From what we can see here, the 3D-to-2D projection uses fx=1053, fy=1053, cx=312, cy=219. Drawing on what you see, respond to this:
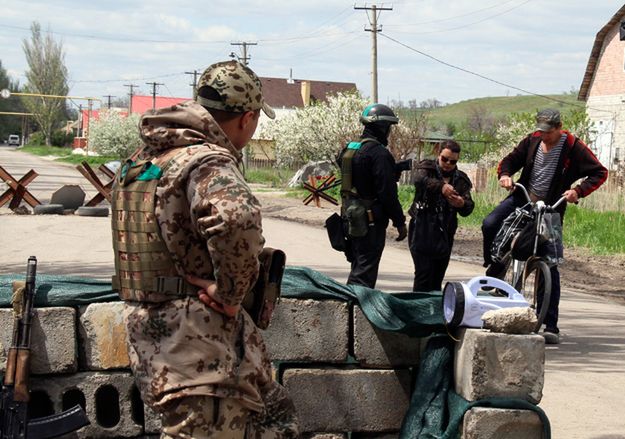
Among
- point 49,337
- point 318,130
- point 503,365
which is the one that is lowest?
point 503,365

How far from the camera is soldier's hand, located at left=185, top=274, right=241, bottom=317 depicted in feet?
11.8

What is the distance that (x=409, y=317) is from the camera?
5.45 m

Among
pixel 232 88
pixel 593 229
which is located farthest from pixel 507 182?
pixel 593 229

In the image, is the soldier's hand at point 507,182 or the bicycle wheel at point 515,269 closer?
the soldier's hand at point 507,182

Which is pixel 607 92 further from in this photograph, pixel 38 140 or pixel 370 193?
pixel 38 140

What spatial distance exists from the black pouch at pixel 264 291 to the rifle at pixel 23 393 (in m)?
1.24

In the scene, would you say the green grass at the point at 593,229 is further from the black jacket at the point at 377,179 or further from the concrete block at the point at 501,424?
the concrete block at the point at 501,424

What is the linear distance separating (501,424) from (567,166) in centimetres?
410

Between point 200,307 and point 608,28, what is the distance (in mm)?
50934

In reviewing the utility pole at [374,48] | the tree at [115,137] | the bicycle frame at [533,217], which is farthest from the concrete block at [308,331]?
the tree at [115,137]

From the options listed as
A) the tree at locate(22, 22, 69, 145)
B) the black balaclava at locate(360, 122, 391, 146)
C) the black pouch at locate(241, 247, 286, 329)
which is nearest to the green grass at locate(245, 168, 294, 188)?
the black balaclava at locate(360, 122, 391, 146)

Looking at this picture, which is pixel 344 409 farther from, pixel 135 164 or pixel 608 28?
pixel 608 28

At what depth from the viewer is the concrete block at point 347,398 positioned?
545 centimetres

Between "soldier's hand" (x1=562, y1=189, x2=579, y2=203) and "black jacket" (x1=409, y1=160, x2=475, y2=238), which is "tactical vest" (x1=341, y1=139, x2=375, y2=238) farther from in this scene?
"soldier's hand" (x1=562, y1=189, x2=579, y2=203)
